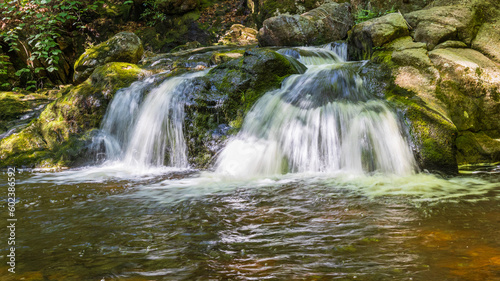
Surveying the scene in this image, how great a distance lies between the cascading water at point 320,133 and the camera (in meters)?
4.75

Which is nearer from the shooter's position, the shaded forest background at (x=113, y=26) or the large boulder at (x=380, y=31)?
the large boulder at (x=380, y=31)

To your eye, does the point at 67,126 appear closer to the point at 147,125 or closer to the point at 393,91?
the point at 147,125

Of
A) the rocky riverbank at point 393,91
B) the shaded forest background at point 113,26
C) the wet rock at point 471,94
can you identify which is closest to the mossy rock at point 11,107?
the rocky riverbank at point 393,91

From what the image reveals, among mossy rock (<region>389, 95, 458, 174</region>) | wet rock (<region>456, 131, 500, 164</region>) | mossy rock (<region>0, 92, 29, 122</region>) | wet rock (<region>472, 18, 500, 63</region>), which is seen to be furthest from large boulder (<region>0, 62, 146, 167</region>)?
wet rock (<region>472, 18, 500, 63</region>)

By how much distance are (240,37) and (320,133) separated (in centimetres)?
866

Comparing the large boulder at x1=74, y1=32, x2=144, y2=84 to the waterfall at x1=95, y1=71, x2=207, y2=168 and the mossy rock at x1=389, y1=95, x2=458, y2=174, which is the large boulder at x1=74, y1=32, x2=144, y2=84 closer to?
the waterfall at x1=95, y1=71, x2=207, y2=168

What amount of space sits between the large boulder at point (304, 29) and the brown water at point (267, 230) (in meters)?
6.15

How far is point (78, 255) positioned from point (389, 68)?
5.27m

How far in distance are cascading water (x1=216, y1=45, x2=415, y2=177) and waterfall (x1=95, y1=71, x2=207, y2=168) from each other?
117 cm

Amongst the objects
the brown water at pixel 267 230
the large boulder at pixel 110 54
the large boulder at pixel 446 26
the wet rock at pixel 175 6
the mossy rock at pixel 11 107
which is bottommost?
the brown water at pixel 267 230

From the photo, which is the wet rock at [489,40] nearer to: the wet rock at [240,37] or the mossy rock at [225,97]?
the mossy rock at [225,97]

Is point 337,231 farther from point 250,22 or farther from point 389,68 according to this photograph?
point 250,22

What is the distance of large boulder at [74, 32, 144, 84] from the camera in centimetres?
982

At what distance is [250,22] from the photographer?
14492mm
